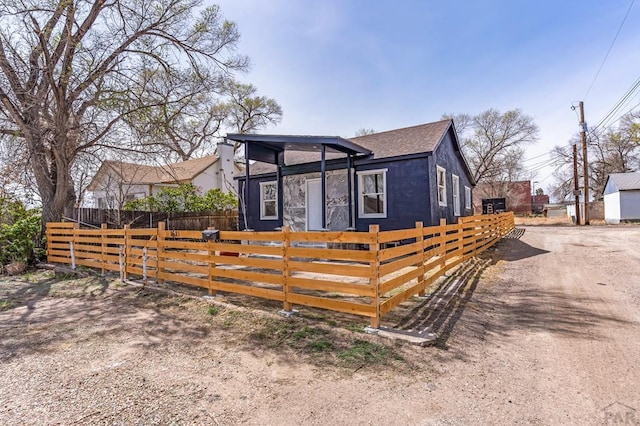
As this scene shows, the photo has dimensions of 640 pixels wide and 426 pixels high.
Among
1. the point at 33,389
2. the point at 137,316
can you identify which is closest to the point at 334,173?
the point at 137,316

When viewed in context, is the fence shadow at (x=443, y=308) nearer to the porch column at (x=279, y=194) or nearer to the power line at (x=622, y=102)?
the porch column at (x=279, y=194)

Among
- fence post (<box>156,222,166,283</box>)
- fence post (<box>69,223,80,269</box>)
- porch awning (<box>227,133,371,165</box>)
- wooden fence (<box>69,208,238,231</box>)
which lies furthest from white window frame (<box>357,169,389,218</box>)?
fence post (<box>69,223,80,269</box>)

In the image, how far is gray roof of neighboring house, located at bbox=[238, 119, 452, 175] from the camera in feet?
35.4

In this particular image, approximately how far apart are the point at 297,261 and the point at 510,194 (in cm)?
4119

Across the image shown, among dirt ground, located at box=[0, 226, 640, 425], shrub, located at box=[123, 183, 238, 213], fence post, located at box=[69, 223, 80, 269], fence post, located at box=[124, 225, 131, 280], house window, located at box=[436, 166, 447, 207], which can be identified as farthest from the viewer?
shrub, located at box=[123, 183, 238, 213]

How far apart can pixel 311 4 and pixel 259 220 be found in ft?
25.7

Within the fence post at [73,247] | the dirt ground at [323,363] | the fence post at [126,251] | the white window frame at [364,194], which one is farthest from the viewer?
the white window frame at [364,194]

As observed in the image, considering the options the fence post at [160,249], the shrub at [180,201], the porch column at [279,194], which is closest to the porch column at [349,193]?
the porch column at [279,194]

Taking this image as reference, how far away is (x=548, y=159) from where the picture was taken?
→ 35.9m

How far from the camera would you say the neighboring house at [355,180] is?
412 inches

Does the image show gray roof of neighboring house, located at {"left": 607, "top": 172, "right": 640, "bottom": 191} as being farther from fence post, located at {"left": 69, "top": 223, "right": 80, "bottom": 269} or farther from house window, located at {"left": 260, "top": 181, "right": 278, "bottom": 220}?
fence post, located at {"left": 69, "top": 223, "right": 80, "bottom": 269}

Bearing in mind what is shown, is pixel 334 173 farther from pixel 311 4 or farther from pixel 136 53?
pixel 136 53

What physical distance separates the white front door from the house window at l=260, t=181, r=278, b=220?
174 centimetres

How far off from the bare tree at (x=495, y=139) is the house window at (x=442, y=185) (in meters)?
23.7
